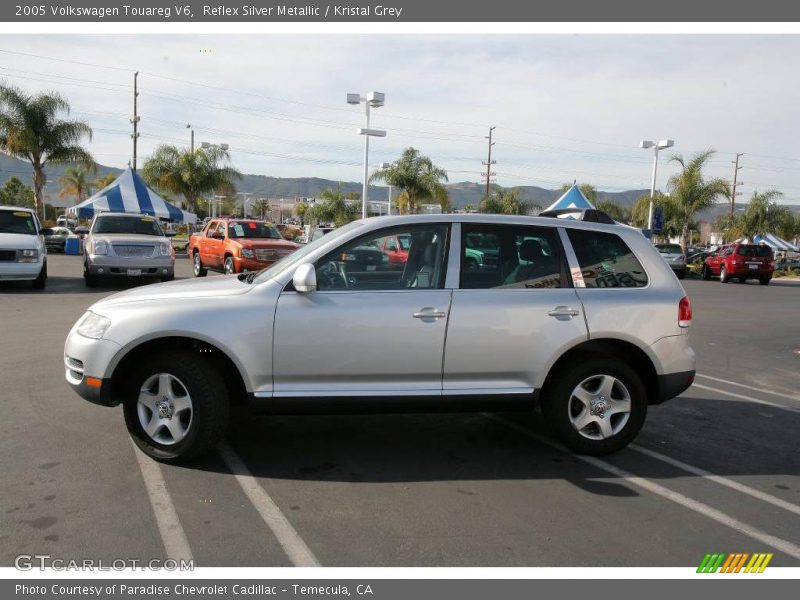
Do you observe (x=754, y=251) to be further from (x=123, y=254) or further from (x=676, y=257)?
(x=123, y=254)

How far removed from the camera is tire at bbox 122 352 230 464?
4289 millimetres

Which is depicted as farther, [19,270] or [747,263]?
[747,263]

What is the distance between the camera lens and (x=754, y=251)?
26125mm

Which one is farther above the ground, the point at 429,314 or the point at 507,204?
the point at 507,204

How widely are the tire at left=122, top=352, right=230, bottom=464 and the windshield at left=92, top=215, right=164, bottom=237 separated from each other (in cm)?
1208

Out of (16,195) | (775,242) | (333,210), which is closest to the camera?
(775,242)

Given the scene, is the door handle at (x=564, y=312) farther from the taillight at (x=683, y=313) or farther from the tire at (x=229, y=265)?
the tire at (x=229, y=265)

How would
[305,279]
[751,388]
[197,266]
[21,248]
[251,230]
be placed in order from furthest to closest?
[197,266], [251,230], [21,248], [751,388], [305,279]

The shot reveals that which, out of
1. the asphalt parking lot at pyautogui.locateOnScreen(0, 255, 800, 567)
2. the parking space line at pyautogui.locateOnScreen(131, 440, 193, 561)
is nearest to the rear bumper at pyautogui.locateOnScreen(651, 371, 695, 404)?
the asphalt parking lot at pyautogui.locateOnScreen(0, 255, 800, 567)

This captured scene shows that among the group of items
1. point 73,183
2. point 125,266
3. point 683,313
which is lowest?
point 125,266

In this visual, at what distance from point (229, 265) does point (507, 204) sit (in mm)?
37562

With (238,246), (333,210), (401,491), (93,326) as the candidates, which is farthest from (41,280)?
(333,210)

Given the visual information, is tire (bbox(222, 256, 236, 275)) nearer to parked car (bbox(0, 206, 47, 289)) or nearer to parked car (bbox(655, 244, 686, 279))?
parked car (bbox(0, 206, 47, 289))

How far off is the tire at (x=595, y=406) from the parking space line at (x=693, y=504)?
0.17 meters
